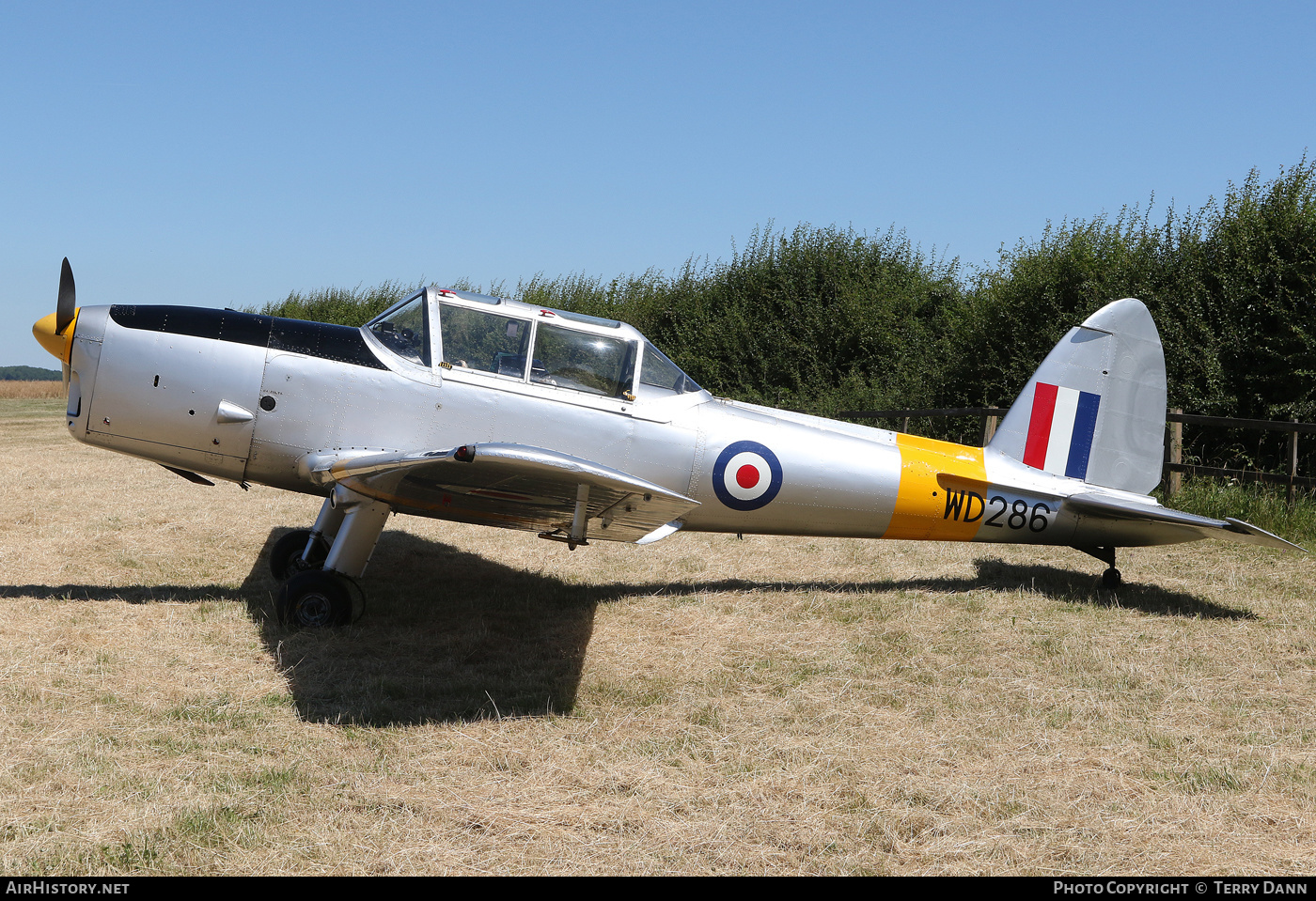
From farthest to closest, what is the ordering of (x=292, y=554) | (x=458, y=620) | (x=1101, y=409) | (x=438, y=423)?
(x=1101, y=409) → (x=292, y=554) → (x=458, y=620) → (x=438, y=423)

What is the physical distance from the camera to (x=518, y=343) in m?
5.80

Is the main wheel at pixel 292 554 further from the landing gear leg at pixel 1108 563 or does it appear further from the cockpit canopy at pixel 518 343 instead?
the landing gear leg at pixel 1108 563

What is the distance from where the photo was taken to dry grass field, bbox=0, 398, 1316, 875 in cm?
310

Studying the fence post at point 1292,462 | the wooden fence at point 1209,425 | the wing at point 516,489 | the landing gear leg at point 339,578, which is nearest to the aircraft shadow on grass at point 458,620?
the landing gear leg at point 339,578

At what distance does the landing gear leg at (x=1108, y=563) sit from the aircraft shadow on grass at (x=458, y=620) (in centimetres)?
10

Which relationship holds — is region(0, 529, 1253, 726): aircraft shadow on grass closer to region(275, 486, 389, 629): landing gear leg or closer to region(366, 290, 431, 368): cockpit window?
Result: region(275, 486, 389, 629): landing gear leg

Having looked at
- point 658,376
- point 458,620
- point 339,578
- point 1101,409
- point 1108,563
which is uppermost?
point 1101,409

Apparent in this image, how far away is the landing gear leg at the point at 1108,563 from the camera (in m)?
6.98

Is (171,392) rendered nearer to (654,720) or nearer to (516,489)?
(516,489)

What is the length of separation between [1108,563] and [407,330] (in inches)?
221

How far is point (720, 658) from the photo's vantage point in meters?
5.34

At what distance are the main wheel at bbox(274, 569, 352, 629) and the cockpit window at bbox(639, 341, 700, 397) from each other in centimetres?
234

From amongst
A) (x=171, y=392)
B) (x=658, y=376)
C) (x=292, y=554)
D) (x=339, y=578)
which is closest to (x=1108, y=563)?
(x=658, y=376)
